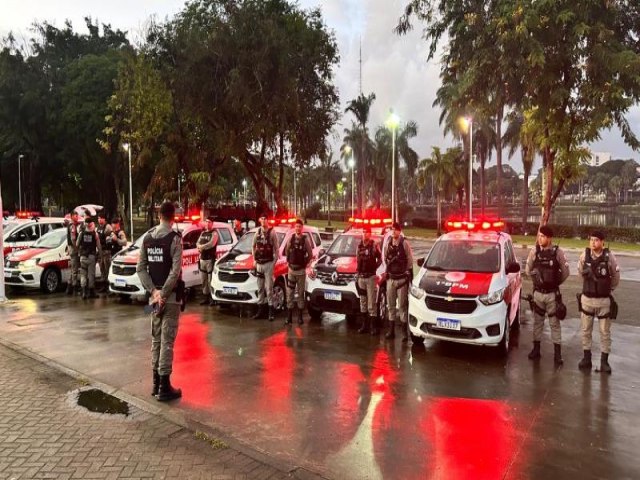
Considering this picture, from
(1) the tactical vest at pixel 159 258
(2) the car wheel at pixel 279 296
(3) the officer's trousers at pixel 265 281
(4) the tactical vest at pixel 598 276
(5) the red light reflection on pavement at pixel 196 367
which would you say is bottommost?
(5) the red light reflection on pavement at pixel 196 367

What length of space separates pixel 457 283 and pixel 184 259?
686 cm

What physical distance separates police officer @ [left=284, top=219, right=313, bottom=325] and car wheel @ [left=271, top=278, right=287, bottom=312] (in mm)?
905

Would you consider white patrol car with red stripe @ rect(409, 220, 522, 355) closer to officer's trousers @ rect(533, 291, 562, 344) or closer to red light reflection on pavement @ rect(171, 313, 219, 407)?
officer's trousers @ rect(533, 291, 562, 344)

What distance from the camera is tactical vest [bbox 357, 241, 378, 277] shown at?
28.9 ft

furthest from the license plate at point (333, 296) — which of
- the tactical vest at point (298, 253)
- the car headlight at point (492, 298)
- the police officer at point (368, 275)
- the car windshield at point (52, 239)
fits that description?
the car windshield at point (52, 239)

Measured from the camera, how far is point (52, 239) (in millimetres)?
14109

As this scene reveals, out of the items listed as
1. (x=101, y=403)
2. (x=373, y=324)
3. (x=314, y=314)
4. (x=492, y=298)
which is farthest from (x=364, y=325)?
(x=101, y=403)

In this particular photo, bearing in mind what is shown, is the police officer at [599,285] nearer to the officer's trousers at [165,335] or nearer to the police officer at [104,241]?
the officer's trousers at [165,335]

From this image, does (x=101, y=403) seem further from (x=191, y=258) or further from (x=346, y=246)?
(x=191, y=258)

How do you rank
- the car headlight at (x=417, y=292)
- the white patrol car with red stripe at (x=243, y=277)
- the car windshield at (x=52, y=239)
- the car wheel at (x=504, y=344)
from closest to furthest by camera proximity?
the car wheel at (x=504, y=344), the car headlight at (x=417, y=292), the white patrol car with red stripe at (x=243, y=277), the car windshield at (x=52, y=239)

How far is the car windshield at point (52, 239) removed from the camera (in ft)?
45.8

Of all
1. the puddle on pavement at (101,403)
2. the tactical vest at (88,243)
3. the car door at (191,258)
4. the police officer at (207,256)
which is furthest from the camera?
the tactical vest at (88,243)

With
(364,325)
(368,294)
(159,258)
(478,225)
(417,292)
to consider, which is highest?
(478,225)

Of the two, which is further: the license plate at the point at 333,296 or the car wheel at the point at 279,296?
the car wheel at the point at 279,296
